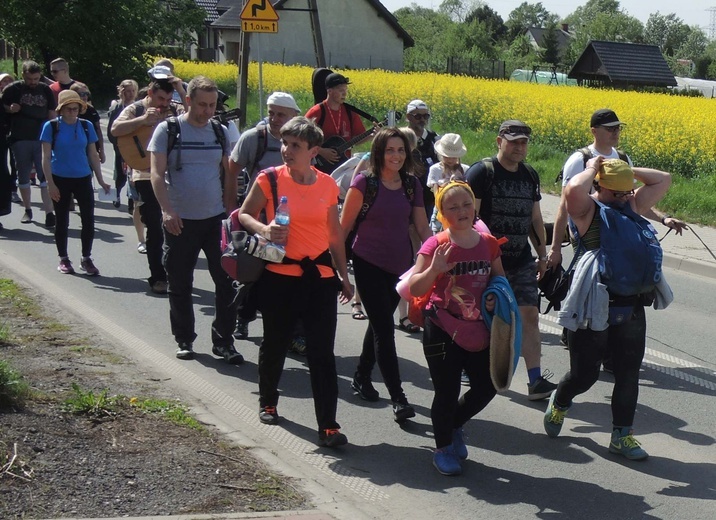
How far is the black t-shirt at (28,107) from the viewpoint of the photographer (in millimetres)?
12758

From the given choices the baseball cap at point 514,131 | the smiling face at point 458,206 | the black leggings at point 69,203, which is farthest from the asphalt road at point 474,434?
the baseball cap at point 514,131

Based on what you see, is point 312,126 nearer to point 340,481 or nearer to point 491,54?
point 340,481

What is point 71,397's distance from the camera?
19.3ft

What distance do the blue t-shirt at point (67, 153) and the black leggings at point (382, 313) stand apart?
4765mm

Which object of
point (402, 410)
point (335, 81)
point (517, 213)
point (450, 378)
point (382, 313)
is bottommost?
point (402, 410)

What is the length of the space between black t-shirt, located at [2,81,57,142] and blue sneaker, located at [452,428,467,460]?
8886 millimetres

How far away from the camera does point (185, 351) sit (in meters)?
7.56

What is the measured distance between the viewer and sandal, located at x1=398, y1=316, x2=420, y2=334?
8617mm

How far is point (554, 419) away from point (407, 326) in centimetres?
275

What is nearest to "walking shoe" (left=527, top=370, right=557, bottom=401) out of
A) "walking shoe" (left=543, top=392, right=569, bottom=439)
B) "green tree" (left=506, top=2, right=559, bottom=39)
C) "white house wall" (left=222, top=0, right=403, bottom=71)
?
"walking shoe" (left=543, top=392, right=569, bottom=439)

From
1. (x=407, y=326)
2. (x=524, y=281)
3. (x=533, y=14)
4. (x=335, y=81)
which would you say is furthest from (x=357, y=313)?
(x=533, y=14)

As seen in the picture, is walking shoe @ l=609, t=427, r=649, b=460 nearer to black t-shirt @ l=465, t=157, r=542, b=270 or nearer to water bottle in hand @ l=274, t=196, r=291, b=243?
black t-shirt @ l=465, t=157, r=542, b=270

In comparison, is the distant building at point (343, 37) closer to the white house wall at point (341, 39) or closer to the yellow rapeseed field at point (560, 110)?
the white house wall at point (341, 39)

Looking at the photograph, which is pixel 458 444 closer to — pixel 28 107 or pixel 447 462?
pixel 447 462
